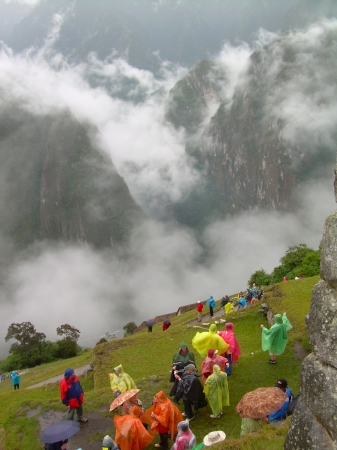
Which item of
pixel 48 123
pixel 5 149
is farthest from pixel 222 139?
pixel 5 149

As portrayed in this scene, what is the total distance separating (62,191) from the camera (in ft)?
403

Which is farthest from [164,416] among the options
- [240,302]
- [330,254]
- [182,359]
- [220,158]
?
[220,158]

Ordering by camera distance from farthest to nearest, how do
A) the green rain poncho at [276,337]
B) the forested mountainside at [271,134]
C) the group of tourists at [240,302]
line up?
the forested mountainside at [271,134] → the group of tourists at [240,302] → the green rain poncho at [276,337]

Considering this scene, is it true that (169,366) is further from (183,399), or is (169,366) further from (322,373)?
(322,373)

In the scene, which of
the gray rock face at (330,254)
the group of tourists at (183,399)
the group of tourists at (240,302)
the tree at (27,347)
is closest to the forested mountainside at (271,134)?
the tree at (27,347)

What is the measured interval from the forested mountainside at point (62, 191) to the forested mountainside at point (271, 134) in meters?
36.9

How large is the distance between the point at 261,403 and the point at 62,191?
12267 centimetres

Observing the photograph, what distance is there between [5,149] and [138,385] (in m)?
141

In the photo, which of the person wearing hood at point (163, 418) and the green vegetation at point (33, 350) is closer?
the person wearing hood at point (163, 418)

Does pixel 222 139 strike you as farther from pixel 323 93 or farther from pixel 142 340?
pixel 142 340

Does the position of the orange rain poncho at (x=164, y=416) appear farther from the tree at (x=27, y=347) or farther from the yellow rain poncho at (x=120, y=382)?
the tree at (x=27, y=347)

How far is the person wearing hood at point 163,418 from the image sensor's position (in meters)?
7.22

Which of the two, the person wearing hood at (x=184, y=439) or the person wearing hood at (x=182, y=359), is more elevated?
the person wearing hood at (x=182, y=359)

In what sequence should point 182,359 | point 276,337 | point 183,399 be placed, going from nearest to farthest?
point 183,399 < point 182,359 < point 276,337
